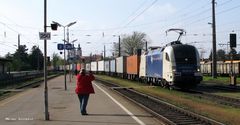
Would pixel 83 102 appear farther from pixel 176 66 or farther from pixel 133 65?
pixel 133 65

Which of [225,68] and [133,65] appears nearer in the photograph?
[133,65]

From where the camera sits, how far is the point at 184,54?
110 ft

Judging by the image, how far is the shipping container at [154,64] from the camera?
123ft

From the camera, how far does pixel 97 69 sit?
381 feet

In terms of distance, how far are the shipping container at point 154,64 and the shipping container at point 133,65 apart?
9.32 metres

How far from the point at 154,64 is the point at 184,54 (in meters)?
6.88

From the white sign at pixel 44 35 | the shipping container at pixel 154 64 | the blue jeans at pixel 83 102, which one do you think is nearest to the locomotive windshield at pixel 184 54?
Result: the shipping container at pixel 154 64

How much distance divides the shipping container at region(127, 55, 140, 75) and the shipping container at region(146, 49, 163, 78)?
9.32 m

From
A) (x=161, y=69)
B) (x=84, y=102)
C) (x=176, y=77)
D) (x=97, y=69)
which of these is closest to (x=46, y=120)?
(x=84, y=102)

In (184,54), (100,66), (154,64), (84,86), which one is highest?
(184,54)

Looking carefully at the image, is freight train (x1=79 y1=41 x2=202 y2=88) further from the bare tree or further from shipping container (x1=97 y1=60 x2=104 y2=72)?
the bare tree

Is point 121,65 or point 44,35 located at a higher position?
point 44,35

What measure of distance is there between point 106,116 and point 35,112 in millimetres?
3353

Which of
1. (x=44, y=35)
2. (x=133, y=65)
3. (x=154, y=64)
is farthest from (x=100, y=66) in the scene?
(x=44, y=35)
